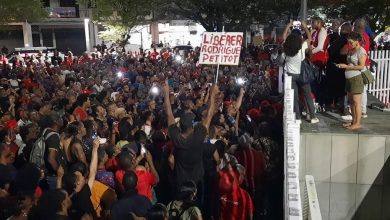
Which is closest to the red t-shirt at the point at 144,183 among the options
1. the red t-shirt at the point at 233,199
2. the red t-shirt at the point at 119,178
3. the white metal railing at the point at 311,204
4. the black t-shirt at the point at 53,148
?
the red t-shirt at the point at 119,178

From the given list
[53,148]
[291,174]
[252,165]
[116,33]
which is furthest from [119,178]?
[116,33]

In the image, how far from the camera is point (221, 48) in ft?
30.0

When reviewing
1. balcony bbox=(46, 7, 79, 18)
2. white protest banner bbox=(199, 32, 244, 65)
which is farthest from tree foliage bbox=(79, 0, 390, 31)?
balcony bbox=(46, 7, 79, 18)

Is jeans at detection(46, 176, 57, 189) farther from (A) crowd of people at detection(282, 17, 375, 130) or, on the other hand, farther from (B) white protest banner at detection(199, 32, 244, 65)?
(B) white protest banner at detection(199, 32, 244, 65)

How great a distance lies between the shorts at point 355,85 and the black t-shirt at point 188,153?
98.9 inches

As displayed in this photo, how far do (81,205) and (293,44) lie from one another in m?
4.03

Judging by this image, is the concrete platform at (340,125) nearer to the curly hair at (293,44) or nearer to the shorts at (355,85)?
the shorts at (355,85)

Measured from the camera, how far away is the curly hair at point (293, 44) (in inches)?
272

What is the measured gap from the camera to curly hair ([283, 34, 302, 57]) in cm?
691

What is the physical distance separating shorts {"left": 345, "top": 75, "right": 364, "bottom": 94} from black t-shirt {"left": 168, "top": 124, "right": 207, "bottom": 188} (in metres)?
2.51

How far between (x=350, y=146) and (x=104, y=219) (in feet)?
11.7

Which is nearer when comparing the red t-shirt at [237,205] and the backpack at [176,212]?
the backpack at [176,212]

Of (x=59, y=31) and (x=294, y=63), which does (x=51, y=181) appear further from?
(x=59, y=31)

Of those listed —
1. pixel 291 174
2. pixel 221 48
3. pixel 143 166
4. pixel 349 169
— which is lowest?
pixel 349 169
